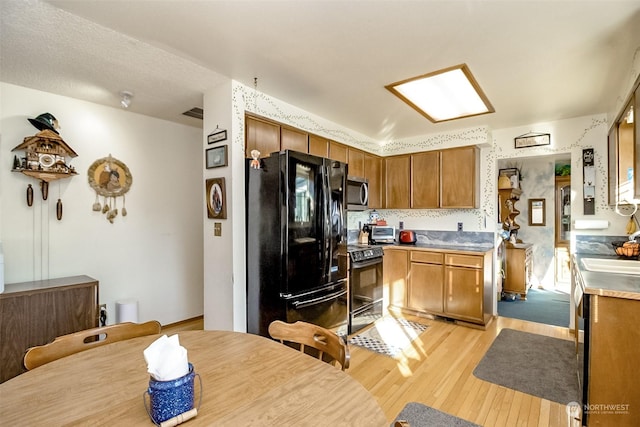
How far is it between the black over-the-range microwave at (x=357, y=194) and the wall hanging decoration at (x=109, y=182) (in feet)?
8.26

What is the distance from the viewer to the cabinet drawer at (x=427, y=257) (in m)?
3.77

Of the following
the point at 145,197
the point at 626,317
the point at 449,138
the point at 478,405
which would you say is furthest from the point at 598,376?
the point at 145,197

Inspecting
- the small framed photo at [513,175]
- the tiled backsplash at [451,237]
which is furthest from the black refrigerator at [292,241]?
the small framed photo at [513,175]

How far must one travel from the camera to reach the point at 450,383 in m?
2.39

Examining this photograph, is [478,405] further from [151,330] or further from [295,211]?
[151,330]

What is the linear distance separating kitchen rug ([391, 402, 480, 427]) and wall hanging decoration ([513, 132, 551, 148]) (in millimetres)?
3335

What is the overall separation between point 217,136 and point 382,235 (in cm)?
264

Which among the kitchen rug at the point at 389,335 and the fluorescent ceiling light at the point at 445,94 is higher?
the fluorescent ceiling light at the point at 445,94

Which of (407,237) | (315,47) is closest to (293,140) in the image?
(315,47)

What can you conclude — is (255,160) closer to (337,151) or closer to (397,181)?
(337,151)

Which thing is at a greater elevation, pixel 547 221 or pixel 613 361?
pixel 547 221

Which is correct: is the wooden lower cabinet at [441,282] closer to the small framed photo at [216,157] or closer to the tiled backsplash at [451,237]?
the tiled backsplash at [451,237]

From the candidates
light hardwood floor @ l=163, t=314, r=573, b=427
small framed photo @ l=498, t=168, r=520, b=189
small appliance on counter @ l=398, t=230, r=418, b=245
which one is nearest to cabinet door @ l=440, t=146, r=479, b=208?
small appliance on counter @ l=398, t=230, r=418, b=245

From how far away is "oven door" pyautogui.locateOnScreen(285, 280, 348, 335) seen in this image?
2.44 metres
